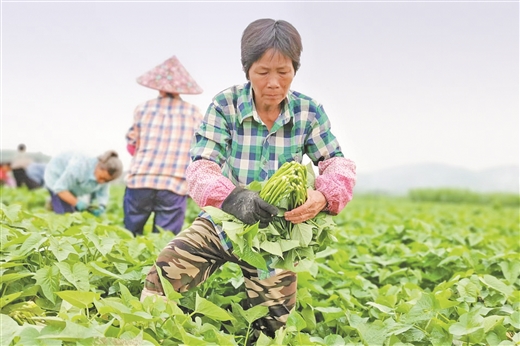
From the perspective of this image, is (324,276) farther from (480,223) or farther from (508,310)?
(480,223)

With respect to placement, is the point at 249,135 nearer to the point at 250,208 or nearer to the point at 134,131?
the point at 250,208

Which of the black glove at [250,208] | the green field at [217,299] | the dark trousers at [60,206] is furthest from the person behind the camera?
the dark trousers at [60,206]

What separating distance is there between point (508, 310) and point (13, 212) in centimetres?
272

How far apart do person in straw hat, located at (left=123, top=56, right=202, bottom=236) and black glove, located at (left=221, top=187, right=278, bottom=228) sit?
2933 millimetres

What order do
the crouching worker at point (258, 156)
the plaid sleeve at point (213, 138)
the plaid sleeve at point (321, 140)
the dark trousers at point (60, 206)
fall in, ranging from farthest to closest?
the dark trousers at point (60, 206) < the plaid sleeve at point (321, 140) < the plaid sleeve at point (213, 138) < the crouching worker at point (258, 156)

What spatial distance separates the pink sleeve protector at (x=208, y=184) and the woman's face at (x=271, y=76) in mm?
361

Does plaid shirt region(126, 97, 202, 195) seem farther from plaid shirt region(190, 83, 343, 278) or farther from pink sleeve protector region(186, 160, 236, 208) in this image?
pink sleeve protector region(186, 160, 236, 208)

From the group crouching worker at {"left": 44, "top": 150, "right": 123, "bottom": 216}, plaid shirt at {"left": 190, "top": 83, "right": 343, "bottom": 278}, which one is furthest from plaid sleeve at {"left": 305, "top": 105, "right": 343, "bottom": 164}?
crouching worker at {"left": 44, "top": 150, "right": 123, "bottom": 216}

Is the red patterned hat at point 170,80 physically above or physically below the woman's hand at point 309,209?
above

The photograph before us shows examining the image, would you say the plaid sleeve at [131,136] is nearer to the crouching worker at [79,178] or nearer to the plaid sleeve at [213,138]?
the crouching worker at [79,178]

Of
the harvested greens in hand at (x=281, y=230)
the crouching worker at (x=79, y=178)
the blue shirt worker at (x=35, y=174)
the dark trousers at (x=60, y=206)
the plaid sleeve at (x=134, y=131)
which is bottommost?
the blue shirt worker at (x=35, y=174)

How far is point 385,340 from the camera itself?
8.71 feet

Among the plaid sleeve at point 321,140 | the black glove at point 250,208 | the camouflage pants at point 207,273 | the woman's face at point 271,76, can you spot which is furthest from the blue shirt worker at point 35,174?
the black glove at point 250,208

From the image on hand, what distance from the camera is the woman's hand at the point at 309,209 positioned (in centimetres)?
245
